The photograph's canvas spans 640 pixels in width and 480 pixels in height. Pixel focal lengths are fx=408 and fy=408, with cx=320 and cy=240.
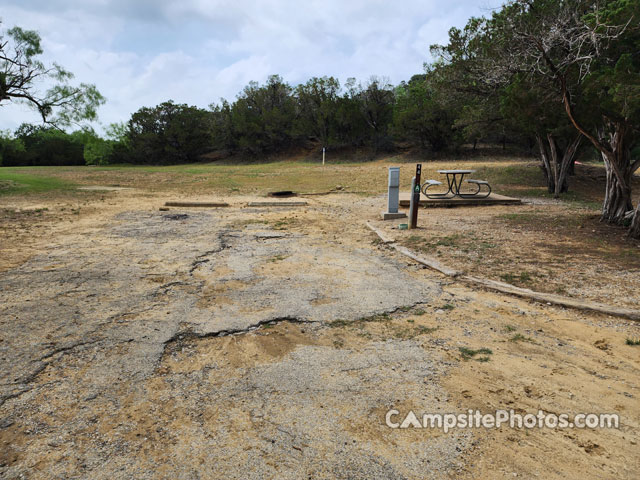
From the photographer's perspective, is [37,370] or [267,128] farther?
[267,128]

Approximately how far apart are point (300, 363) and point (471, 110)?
1452 centimetres

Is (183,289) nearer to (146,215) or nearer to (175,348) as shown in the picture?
(175,348)

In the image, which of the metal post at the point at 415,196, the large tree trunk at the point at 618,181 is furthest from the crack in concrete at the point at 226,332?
the large tree trunk at the point at 618,181

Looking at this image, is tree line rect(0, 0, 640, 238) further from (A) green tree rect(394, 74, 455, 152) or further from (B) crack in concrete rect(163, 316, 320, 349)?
(B) crack in concrete rect(163, 316, 320, 349)

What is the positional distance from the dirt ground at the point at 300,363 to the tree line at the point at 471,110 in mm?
3066

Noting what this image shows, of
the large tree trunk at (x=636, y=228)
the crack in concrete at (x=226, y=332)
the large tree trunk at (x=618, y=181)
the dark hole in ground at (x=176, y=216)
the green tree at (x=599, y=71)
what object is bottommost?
the crack in concrete at (x=226, y=332)

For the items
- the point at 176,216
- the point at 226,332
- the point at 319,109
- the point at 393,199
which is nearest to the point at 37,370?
the point at 226,332

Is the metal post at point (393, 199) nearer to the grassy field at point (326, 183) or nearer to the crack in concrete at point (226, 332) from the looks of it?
the grassy field at point (326, 183)

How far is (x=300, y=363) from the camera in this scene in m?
2.89

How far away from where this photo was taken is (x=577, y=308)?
3.83 meters

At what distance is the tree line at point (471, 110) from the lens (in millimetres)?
6918

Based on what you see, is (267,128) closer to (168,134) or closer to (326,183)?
(168,134)

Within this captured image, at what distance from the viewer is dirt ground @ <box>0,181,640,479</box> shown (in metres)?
2.02

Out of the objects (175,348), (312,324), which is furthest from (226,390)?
(312,324)
